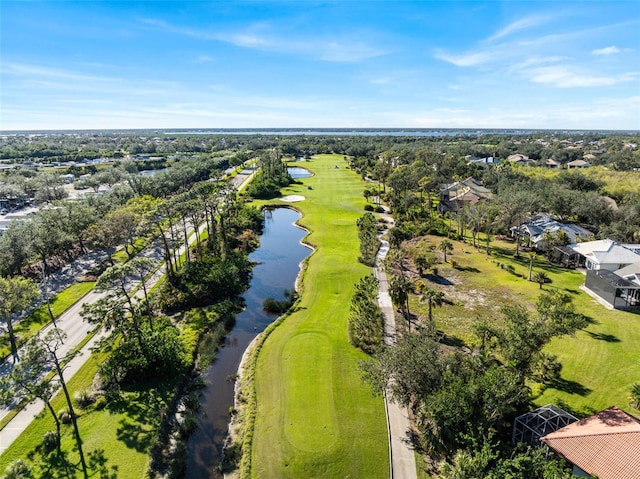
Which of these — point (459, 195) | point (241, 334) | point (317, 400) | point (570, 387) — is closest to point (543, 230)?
point (459, 195)

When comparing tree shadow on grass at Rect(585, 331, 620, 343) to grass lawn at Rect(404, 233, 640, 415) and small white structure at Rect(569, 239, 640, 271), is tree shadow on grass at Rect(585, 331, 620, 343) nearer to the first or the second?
grass lawn at Rect(404, 233, 640, 415)

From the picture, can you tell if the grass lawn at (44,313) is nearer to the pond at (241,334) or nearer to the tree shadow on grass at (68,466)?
the tree shadow on grass at (68,466)

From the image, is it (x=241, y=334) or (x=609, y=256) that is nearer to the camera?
(x=241, y=334)

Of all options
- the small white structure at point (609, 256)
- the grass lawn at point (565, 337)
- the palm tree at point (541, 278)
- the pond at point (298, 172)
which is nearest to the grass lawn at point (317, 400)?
the grass lawn at point (565, 337)

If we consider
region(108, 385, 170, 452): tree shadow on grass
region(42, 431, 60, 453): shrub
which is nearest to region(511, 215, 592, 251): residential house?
region(108, 385, 170, 452): tree shadow on grass

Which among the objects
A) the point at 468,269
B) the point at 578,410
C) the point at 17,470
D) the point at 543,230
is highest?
the point at 543,230

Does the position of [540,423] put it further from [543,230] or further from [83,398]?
[543,230]

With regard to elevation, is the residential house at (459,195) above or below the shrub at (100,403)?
above
